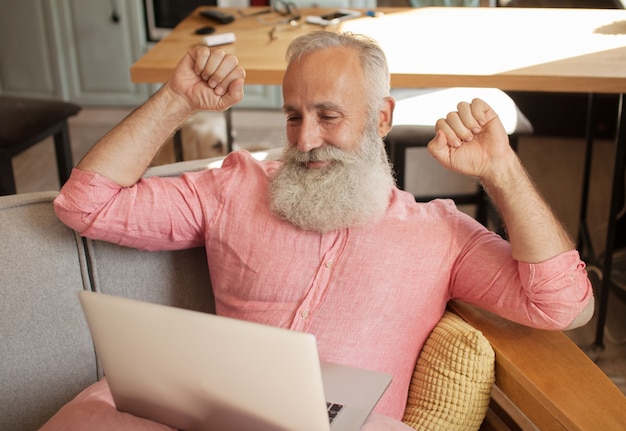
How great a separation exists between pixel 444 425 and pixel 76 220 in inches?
30.7

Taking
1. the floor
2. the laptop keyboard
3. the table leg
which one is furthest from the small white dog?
the laptop keyboard

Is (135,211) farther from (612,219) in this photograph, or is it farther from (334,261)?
(612,219)

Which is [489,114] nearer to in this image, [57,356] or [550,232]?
[550,232]

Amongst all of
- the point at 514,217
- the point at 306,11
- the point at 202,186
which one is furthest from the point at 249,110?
the point at 514,217

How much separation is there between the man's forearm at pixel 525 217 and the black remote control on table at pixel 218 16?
163cm

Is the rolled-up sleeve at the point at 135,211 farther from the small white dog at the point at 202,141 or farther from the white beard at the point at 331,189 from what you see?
the small white dog at the point at 202,141

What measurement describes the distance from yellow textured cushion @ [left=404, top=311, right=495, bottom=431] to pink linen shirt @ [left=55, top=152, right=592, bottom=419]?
0.03 metres

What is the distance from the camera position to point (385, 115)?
1.57m

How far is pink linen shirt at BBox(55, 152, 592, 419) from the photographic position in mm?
1418

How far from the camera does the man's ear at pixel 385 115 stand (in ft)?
5.12

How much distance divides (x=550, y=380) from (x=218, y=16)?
6.31 feet

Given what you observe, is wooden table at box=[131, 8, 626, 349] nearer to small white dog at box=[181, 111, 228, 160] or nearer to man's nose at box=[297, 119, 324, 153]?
small white dog at box=[181, 111, 228, 160]

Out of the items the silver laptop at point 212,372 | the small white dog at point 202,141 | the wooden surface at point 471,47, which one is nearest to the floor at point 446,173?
the small white dog at point 202,141

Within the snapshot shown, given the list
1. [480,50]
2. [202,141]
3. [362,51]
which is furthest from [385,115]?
[202,141]
